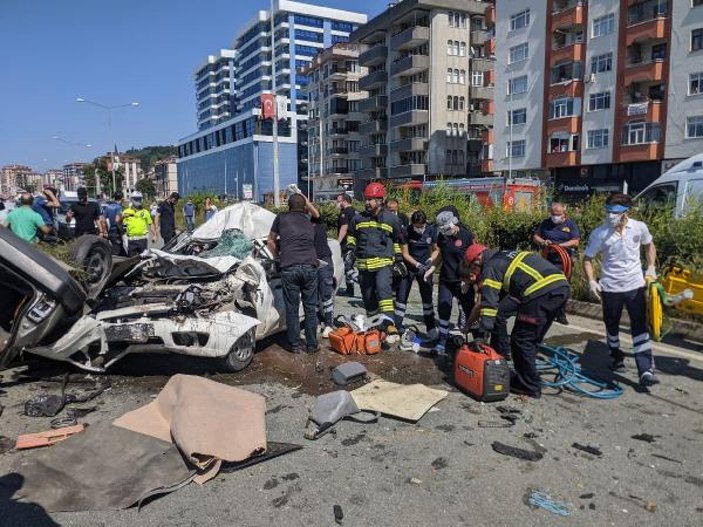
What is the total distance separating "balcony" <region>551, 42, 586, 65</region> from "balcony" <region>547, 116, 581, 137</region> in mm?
4173

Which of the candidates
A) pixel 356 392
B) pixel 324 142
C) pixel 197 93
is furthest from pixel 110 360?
pixel 197 93

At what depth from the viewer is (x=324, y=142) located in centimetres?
7906

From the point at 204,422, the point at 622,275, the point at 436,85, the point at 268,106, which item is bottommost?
the point at 204,422

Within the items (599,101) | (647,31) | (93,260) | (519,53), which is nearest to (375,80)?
(519,53)

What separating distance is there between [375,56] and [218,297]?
202 feet

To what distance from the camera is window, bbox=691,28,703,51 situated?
111ft

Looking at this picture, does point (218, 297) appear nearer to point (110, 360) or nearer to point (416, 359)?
point (110, 360)

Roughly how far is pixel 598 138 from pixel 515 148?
7.84 meters

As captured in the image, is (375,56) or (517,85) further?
(375,56)

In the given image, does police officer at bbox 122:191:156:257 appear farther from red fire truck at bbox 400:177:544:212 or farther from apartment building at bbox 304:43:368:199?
apartment building at bbox 304:43:368:199

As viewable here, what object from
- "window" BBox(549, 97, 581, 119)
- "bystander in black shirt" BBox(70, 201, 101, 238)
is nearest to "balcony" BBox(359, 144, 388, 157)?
"window" BBox(549, 97, 581, 119)

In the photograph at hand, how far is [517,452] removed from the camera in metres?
3.97

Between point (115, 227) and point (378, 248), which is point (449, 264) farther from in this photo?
point (115, 227)

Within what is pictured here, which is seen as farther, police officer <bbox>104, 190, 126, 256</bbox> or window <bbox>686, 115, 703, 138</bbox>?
window <bbox>686, 115, 703, 138</bbox>
